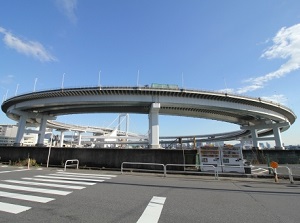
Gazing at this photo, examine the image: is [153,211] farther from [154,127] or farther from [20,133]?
[20,133]

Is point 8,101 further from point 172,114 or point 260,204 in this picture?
point 260,204

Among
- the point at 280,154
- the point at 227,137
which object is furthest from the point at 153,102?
the point at 227,137

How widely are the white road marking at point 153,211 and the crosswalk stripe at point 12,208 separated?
345 centimetres

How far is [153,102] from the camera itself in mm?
34219

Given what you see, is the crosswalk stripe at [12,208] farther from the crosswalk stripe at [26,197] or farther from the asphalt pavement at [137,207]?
the crosswalk stripe at [26,197]

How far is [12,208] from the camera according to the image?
5395mm

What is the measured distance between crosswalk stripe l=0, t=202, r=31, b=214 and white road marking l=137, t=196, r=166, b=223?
Result: 3452mm

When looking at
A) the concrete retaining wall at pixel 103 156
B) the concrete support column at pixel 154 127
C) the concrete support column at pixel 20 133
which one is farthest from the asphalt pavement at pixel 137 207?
the concrete support column at pixel 20 133

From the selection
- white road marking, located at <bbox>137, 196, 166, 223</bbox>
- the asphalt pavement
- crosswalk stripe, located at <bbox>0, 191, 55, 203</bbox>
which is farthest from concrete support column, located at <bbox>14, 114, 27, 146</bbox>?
white road marking, located at <bbox>137, 196, 166, 223</bbox>

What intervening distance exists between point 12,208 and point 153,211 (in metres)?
4.10

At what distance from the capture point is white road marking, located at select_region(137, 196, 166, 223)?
4.66m

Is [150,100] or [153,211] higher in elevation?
[150,100]

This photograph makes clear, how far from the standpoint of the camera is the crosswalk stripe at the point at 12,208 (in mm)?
5157

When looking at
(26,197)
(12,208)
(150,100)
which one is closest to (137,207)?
(12,208)
